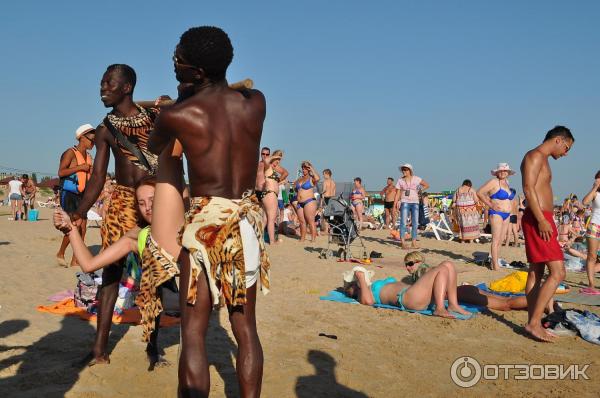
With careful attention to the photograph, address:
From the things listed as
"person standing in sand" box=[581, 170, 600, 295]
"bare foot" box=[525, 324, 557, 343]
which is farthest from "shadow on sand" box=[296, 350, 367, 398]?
"person standing in sand" box=[581, 170, 600, 295]

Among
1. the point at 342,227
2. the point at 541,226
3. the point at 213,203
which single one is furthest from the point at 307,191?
the point at 213,203

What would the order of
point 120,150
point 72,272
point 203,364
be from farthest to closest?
point 72,272, point 120,150, point 203,364

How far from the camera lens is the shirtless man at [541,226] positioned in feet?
16.3

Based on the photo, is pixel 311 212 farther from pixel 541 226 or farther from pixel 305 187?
pixel 541 226

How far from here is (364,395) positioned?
351 cm

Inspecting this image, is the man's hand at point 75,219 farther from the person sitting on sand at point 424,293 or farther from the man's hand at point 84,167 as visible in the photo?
the man's hand at point 84,167

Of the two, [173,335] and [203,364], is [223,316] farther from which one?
[203,364]

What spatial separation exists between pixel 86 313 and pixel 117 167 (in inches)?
78.8

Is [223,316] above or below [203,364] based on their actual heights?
below

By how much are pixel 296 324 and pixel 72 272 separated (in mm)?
4165

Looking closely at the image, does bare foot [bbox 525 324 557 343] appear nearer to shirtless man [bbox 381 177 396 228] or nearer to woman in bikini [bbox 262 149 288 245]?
woman in bikini [bbox 262 149 288 245]

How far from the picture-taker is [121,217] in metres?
3.90

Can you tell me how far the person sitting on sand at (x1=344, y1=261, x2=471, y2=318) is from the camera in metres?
5.75

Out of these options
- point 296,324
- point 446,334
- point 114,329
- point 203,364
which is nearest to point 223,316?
point 296,324
